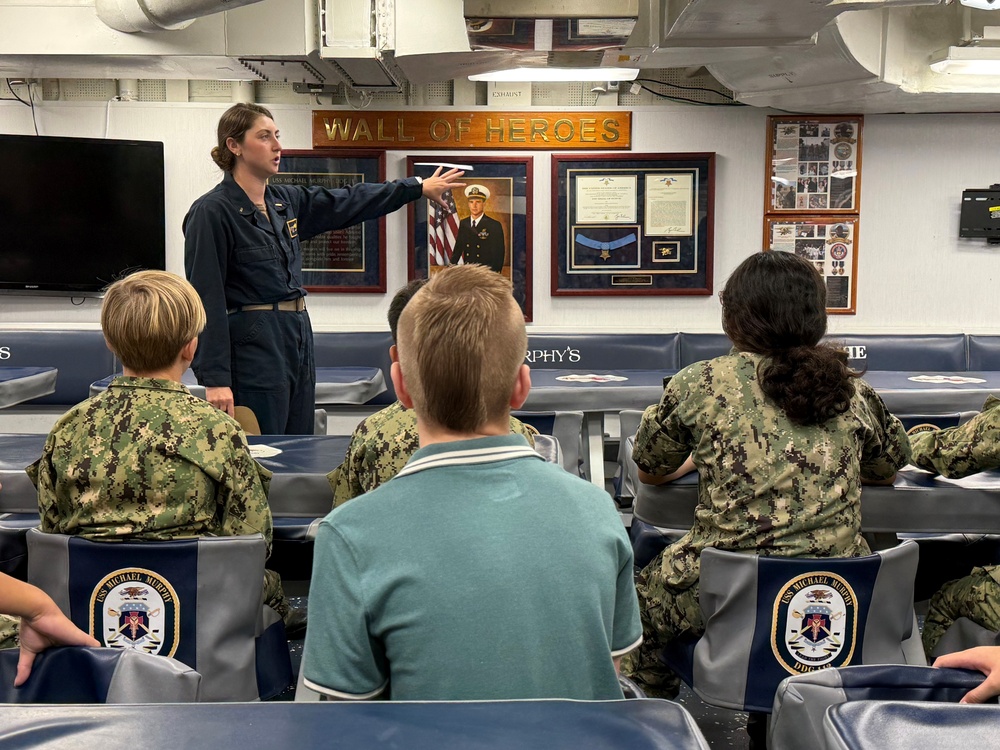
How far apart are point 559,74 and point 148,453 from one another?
13.8 ft

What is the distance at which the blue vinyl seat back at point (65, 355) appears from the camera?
629 cm

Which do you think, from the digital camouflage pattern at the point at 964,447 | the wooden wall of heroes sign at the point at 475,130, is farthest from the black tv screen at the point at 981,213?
the digital camouflage pattern at the point at 964,447

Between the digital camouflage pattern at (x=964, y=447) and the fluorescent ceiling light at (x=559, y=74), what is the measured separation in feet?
11.9

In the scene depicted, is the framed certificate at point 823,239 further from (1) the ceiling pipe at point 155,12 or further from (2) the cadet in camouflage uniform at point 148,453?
(2) the cadet in camouflage uniform at point 148,453

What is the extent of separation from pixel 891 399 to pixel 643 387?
44.4 inches

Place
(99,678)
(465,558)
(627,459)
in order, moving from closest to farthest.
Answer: (465,558), (99,678), (627,459)

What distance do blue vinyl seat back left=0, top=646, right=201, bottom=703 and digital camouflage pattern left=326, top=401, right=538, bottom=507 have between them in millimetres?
1016

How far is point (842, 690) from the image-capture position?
1.18 metres

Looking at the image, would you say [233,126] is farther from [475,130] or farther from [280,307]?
[475,130]

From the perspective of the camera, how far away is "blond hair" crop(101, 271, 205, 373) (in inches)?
85.3

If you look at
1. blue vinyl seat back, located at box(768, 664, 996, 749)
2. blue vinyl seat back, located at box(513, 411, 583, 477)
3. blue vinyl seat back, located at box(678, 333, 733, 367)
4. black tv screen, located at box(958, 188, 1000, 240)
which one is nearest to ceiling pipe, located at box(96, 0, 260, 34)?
blue vinyl seat back, located at box(513, 411, 583, 477)

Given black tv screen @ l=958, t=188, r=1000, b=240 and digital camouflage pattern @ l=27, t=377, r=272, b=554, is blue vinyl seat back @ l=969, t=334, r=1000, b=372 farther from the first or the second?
digital camouflage pattern @ l=27, t=377, r=272, b=554

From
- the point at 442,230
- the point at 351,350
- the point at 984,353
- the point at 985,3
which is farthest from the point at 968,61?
the point at 351,350

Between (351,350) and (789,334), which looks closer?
(789,334)
